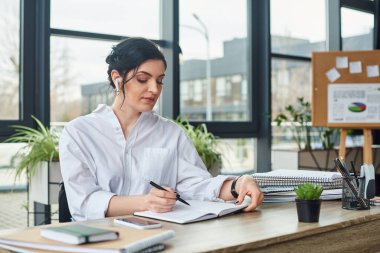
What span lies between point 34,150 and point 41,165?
0.11 metres

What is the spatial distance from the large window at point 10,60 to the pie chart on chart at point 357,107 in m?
2.73

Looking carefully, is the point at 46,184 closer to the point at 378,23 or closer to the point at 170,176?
the point at 170,176

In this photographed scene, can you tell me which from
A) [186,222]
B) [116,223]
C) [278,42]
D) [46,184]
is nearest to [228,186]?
[186,222]

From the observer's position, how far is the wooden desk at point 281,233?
1.20 meters

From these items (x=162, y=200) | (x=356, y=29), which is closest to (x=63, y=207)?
(x=162, y=200)

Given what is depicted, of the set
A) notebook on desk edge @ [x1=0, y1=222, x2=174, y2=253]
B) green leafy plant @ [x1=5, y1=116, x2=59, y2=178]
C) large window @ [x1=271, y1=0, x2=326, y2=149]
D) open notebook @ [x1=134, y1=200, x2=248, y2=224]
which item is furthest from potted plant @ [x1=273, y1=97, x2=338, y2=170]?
notebook on desk edge @ [x1=0, y1=222, x2=174, y2=253]

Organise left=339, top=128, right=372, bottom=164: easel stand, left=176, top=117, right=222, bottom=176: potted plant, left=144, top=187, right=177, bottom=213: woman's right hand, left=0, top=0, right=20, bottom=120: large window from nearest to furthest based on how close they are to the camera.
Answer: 1. left=144, top=187, right=177, bottom=213: woman's right hand
2. left=0, top=0, right=20, bottom=120: large window
3. left=176, top=117, right=222, bottom=176: potted plant
4. left=339, top=128, right=372, bottom=164: easel stand

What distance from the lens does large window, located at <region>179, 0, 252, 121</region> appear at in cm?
437

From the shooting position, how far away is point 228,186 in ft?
6.20

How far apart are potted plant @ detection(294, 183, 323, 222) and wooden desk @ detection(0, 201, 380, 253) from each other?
3cm

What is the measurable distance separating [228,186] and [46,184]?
1467 millimetres

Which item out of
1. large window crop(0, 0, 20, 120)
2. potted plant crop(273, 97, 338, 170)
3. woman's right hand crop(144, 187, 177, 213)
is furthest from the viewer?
potted plant crop(273, 97, 338, 170)

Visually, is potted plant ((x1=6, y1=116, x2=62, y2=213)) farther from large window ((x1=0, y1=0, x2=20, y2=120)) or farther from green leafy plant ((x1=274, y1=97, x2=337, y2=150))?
green leafy plant ((x1=274, y1=97, x2=337, y2=150))

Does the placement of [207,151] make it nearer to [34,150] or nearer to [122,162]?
[34,150]
